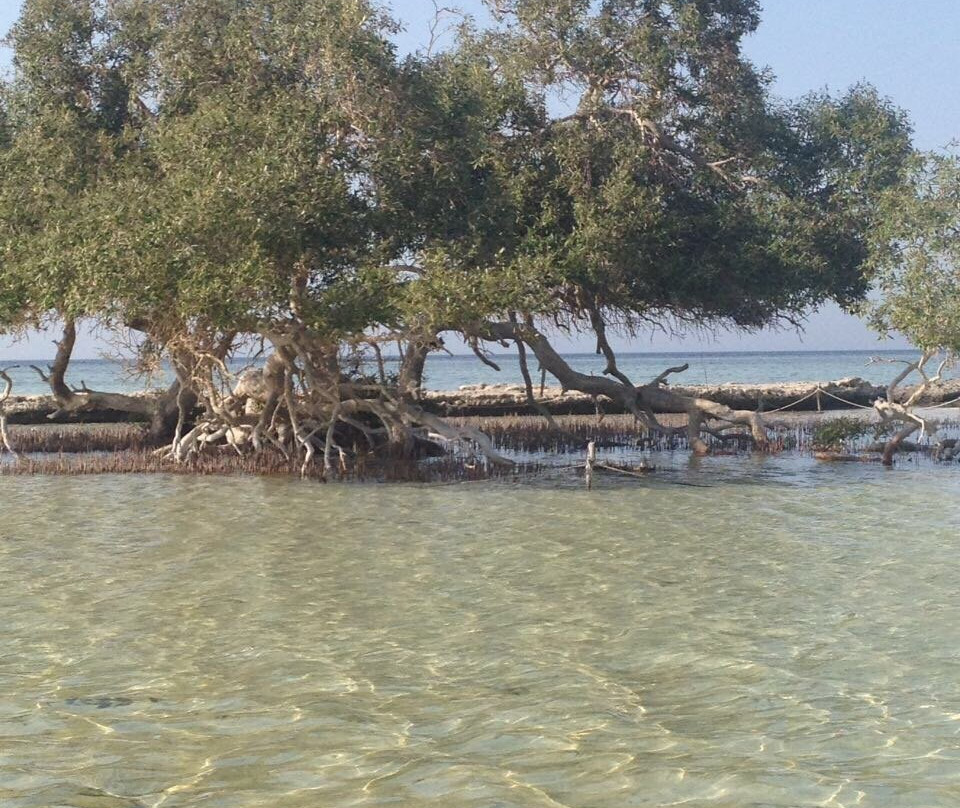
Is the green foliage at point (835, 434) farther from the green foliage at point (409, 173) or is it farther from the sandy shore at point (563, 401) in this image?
the sandy shore at point (563, 401)

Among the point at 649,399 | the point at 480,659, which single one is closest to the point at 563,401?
the point at 649,399

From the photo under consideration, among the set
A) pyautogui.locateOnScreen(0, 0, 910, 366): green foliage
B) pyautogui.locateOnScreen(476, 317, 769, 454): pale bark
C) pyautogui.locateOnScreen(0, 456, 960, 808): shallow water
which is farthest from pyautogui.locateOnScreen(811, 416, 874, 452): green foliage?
pyautogui.locateOnScreen(0, 456, 960, 808): shallow water

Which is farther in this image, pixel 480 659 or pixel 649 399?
pixel 649 399

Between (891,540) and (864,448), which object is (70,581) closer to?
(891,540)

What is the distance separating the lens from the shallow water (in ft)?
20.1

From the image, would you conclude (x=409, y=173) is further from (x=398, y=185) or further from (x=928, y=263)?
(x=928, y=263)

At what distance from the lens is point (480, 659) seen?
27.3 feet

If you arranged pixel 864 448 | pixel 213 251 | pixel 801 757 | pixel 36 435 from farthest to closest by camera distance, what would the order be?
1. pixel 36 435
2. pixel 864 448
3. pixel 213 251
4. pixel 801 757

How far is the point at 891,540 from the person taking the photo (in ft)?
42.6

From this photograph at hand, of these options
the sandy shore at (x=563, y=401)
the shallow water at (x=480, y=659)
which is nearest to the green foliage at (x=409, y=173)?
the shallow water at (x=480, y=659)

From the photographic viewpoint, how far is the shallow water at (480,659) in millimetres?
6129

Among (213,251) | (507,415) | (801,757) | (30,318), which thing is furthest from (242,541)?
(507,415)

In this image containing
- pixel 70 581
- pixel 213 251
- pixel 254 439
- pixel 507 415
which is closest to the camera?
pixel 70 581

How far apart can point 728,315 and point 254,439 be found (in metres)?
9.23
